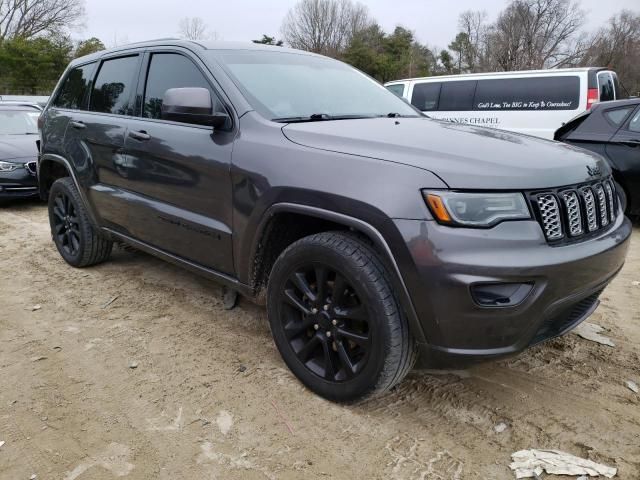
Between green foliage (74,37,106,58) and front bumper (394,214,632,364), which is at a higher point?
green foliage (74,37,106,58)

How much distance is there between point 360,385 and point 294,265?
622 mm

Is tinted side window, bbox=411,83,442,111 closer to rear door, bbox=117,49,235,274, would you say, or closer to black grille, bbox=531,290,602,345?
rear door, bbox=117,49,235,274

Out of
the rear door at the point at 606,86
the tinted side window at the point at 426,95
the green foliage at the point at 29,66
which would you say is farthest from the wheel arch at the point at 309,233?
the green foliage at the point at 29,66

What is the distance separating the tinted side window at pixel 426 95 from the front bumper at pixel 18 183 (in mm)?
7416

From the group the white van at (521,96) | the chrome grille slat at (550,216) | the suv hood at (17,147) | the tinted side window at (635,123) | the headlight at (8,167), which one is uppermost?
the white van at (521,96)

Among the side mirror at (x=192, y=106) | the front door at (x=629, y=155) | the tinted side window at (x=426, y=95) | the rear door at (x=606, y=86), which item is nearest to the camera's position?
the side mirror at (x=192, y=106)

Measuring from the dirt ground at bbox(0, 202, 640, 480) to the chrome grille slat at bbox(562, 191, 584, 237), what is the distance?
2.93 ft

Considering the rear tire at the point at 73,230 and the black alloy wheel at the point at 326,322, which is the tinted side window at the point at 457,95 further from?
the black alloy wheel at the point at 326,322

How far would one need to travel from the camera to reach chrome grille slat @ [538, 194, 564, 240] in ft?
6.68

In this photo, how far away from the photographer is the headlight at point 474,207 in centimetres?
196

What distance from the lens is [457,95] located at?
10648mm

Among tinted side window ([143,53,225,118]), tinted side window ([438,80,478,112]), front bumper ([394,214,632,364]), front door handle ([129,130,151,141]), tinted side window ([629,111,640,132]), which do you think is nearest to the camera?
front bumper ([394,214,632,364])

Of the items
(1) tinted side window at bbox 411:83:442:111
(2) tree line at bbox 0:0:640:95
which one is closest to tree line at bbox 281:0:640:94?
(2) tree line at bbox 0:0:640:95

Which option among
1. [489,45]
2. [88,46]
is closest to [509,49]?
[489,45]
